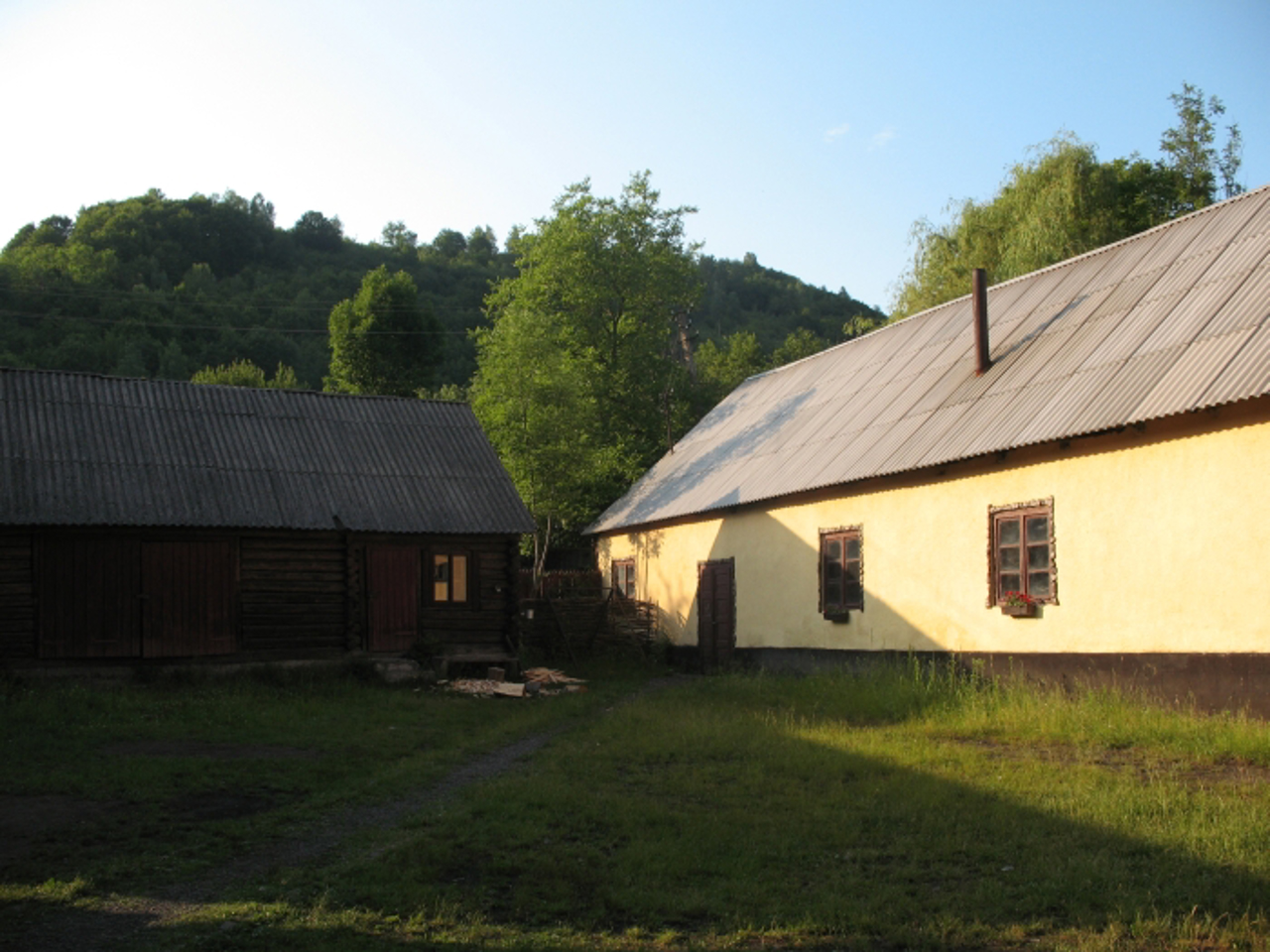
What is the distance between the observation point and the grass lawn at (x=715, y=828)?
238 inches

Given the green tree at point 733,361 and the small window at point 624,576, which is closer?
the small window at point 624,576

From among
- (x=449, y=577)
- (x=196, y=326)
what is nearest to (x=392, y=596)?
(x=449, y=577)

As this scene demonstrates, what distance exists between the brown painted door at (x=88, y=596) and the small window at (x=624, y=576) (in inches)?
504

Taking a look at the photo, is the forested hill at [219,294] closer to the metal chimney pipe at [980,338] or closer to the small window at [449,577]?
the metal chimney pipe at [980,338]

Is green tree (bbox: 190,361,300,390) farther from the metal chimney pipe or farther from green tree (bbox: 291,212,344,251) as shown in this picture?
the metal chimney pipe

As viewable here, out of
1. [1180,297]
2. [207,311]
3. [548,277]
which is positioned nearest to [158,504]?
[1180,297]

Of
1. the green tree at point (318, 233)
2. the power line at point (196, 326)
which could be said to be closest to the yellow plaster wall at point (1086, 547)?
the power line at point (196, 326)

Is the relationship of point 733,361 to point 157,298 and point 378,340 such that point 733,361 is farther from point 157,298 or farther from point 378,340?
point 157,298

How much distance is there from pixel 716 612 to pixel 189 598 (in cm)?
1024

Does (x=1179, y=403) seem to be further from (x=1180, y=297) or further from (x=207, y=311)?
(x=207, y=311)

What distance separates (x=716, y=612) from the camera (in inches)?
902

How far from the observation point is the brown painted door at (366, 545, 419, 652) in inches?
765

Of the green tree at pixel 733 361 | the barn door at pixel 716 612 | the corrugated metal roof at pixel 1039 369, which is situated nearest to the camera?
the corrugated metal roof at pixel 1039 369

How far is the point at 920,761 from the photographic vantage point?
10297 mm
